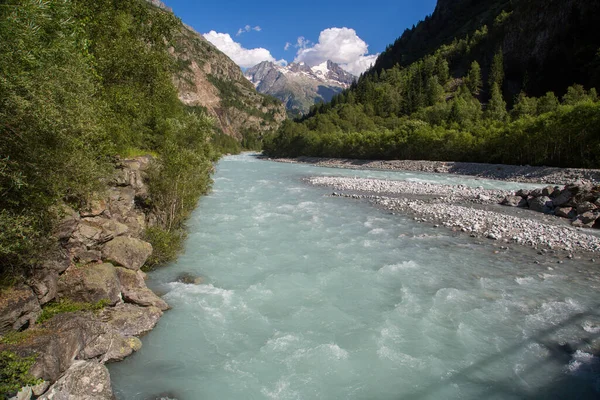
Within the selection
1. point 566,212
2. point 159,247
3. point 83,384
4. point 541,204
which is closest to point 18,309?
point 83,384

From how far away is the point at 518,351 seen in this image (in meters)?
9.54

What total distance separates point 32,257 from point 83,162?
2.76 metres

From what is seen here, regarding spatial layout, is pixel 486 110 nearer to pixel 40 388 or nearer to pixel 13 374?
pixel 40 388

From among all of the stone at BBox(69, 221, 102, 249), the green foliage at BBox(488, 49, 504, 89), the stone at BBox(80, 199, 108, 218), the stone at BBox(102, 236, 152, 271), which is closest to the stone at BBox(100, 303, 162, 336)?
the stone at BBox(102, 236, 152, 271)

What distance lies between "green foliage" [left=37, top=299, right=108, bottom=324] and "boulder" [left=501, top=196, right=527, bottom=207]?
105ft

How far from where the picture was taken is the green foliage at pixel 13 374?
5.64 metres

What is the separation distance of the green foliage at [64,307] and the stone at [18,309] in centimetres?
26

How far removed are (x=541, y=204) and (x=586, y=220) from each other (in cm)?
445

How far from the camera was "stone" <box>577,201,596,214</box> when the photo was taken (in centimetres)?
2397

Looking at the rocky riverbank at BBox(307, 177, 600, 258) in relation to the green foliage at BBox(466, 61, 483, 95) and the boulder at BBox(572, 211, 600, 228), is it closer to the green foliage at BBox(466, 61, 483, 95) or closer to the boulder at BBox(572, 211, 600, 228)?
the boulder at BBox(572, 211, 600, 228)

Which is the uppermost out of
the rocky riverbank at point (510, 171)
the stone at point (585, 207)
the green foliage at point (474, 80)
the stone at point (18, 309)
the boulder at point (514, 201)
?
the green foliage at point (474, 80)

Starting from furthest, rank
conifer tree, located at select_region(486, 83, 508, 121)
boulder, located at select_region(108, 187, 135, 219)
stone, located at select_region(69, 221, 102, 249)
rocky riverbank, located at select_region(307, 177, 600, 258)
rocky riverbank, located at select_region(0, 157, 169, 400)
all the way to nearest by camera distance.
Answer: conifer tree, located at select_region(486, 83, 508, 121) < rocky riverbank, located at select_region(307, 177, 600, 258) < boulder, located at select_region(108, 187, 135, 219) < stone, located at select_region(69, 221, 102, 249) < rocky riverbank, located at select_region(0, 157, 169, 400)

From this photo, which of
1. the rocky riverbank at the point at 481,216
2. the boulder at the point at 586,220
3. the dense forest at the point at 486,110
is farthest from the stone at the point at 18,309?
the dense forest at the point at 486,110

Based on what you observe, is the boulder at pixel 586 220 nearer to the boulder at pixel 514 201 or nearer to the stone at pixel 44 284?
the boulder at pixel 514 201
